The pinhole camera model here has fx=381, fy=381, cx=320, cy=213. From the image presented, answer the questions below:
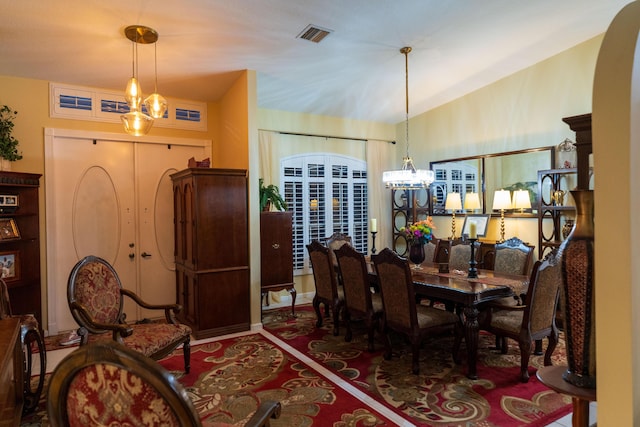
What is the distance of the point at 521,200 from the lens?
4961mm

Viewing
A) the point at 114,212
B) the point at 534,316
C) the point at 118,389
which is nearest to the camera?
the point at 118,389

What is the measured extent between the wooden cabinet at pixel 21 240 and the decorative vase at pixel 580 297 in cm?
469

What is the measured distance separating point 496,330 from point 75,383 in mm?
3125

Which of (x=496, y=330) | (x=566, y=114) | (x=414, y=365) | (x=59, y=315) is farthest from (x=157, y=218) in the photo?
(x=566, y=114)

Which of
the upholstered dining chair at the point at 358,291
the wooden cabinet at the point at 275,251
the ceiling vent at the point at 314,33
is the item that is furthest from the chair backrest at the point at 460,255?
the ceiling vent at the point at 314,33

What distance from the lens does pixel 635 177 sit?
4.54 feet

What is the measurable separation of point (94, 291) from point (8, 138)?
2223 mm

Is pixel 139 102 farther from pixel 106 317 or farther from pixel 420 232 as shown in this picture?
pixel 420 232

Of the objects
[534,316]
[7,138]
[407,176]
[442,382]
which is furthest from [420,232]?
[7,138]

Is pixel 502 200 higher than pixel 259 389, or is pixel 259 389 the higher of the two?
pixel 502 200

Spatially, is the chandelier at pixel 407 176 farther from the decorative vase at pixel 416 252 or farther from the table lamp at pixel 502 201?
the table lamp at pixel 502 201

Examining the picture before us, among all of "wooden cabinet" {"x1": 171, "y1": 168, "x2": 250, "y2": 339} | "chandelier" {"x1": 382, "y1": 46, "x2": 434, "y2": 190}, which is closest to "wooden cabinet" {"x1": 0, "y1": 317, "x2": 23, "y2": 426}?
"wooden cabinet" {"x1": 171, "y1": 168, "x2": 250, "y2": 339}

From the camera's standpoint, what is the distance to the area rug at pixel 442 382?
2590mm

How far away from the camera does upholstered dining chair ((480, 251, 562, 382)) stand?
9.65ft
